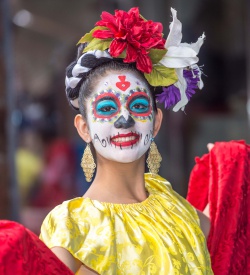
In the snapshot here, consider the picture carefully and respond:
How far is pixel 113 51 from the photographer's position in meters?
2.25

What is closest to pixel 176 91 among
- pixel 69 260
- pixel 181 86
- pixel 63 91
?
pixel 181 86

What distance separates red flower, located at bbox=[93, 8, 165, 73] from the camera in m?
2.26

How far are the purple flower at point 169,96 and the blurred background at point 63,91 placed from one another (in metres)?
2.82

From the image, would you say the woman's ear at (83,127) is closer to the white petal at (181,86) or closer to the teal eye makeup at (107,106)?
the teal eye makeup at (107,106)

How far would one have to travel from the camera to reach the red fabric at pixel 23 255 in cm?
192

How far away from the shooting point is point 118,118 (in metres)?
2.25

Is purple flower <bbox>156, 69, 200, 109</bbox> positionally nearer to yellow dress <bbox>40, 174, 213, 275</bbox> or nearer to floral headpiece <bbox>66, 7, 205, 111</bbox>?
floral headpiece <bbox>66, 7, 205, 111</bbox>

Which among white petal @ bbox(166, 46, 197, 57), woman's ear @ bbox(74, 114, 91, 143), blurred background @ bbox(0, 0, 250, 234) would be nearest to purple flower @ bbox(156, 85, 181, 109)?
white petal @ bbox(166, 46, 197, 57)

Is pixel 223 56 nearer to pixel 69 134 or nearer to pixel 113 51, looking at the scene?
pixel 69 134

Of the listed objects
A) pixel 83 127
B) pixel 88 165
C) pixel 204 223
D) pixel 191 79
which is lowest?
pixel 204 223

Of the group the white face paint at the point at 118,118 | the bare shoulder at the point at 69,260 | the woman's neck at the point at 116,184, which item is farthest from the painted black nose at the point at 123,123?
the bare shoulder at the point at 69,260

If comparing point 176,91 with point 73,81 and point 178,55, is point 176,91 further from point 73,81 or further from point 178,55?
point 73,81

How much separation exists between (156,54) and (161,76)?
6 cm

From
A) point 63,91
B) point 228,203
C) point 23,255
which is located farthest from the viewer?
point 63,91
